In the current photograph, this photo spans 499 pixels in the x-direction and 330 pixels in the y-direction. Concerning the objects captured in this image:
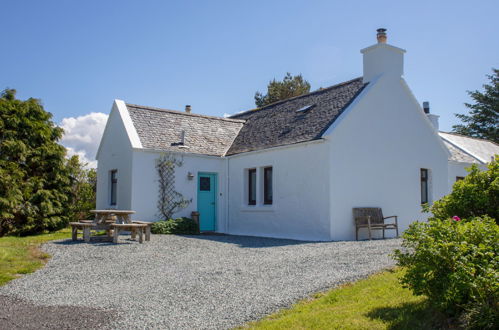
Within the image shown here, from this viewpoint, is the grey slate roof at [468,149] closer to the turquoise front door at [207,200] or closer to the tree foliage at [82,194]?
the turquoise front door at [207,200]

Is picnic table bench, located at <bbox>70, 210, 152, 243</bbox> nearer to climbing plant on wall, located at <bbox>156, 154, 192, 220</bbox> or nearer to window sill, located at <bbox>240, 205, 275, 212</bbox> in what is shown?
climbing plant on wall, located at <bbox>156, 154, 192, 220</bbox>

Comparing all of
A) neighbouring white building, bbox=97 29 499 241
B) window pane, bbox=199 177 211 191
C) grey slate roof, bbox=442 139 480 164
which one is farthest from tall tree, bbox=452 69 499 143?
window pane, bbox=199 177 211 191

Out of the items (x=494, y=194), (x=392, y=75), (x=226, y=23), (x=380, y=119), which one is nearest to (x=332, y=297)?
(x=494, y=194)

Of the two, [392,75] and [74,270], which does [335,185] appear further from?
[74,270]

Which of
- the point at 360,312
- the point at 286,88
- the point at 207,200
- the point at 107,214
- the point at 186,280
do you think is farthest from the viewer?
the point at 286,88

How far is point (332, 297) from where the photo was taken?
20.5ft

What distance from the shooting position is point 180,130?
1883cm

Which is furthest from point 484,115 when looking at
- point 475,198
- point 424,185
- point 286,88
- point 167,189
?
point 475,198

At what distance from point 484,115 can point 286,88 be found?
1935 centimetres

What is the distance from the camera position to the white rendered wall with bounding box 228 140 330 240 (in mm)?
14297

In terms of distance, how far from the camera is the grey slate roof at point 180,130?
57.8ft

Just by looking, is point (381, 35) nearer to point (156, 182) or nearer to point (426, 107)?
point (426, 107)

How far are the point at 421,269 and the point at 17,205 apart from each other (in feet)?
48.4

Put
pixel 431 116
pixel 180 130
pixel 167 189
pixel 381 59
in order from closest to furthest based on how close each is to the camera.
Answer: pixel 381 59, pixel 167 189, pixel 180 130, pixel 431 116
